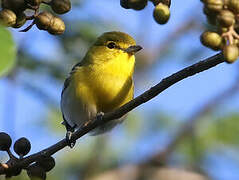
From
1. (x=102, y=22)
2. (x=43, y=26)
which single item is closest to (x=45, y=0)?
(x=43, y=26)

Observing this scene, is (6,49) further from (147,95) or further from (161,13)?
(147,95)

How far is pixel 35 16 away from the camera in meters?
2.31

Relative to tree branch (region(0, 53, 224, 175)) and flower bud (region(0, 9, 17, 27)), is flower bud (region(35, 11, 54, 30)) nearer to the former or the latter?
flower bud (region(0, 9, 17, 27))

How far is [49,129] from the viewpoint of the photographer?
7031mm

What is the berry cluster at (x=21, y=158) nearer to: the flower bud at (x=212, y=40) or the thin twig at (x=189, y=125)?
the flower bud at (x=212, y=40)

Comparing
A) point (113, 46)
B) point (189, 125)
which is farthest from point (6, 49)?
point (189, 125)

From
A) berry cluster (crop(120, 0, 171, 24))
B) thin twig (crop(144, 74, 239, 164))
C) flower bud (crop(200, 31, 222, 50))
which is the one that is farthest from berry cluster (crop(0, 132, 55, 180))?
thin twig (crop(144, 74, 239, 164))

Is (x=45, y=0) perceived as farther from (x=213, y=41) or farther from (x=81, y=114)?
(x=81, y=114)

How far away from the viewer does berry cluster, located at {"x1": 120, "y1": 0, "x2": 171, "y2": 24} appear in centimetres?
217

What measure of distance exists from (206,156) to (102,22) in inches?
81.1

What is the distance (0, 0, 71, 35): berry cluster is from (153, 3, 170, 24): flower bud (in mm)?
371

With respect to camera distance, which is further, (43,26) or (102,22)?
(102,22)

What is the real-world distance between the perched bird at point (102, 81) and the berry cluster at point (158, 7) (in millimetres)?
1998

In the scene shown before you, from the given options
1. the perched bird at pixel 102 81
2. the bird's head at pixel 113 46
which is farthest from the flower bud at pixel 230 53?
the bird's head at pixel 113 46
